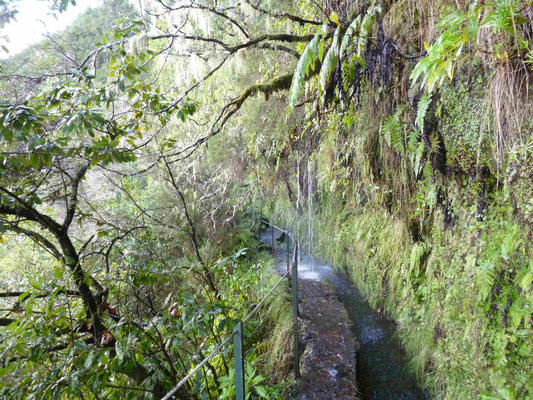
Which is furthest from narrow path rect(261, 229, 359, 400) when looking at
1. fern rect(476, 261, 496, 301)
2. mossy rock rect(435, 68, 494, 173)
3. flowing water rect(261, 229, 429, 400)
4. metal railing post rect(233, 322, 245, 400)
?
mossy rock rect(435, 68, 494, 173)

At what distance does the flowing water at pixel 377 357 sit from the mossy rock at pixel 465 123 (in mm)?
2695

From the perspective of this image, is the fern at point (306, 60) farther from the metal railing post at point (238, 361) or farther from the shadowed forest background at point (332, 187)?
the metal railing post at point (238, 361)

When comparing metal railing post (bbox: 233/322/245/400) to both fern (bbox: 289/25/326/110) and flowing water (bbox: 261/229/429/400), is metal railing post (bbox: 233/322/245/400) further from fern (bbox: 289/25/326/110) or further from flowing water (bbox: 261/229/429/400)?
flowing water (bbox: 261/229/429/400)

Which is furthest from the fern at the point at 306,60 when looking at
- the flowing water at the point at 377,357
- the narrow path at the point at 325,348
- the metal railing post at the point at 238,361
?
the flowing water at the point at 377,357

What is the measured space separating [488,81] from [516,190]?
874 mm

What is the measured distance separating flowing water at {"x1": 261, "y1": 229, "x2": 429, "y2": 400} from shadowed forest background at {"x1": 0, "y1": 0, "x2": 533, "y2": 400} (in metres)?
0.22

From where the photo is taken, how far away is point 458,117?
9.10 ft

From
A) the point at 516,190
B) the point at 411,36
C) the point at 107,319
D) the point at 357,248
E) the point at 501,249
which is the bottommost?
the point at 357,248

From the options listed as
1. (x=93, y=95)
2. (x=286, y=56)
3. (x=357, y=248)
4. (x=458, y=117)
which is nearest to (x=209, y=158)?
(x=286, y=56)

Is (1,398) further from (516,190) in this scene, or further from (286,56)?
(286,56)

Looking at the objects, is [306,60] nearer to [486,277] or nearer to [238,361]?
[486,277]

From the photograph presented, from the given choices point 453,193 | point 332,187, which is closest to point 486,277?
point 453,193

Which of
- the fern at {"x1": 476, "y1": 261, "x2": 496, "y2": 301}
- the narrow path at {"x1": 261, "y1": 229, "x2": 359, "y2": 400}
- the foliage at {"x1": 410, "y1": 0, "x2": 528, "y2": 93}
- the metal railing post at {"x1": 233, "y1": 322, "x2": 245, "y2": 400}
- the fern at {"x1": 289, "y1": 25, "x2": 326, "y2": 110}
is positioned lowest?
the narrow path at {"x1": 261, "y1": 229, "x2": 359, "y2": 400}

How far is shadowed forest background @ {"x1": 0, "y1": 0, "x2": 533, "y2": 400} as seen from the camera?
2.03 m
